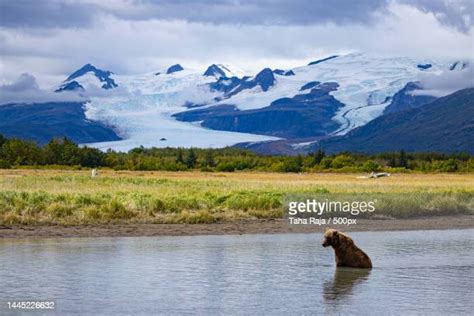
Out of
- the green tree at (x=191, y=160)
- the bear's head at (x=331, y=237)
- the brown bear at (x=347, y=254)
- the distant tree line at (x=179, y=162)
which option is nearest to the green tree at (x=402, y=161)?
the distant tree line at (x=179, y=162)

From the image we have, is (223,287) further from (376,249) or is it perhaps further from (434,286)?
(376,249)

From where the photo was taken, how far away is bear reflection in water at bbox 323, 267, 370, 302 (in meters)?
17.4

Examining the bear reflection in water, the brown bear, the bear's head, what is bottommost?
the bear reflection in water

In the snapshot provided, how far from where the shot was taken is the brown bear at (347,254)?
2041 cm

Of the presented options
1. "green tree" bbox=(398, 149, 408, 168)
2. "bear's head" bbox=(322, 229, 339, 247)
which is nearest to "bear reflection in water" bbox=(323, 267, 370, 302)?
"bear's head" bbox=(322, 229, 339, 247)

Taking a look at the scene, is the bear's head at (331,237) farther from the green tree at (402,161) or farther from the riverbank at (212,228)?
the green tree at (402,161)

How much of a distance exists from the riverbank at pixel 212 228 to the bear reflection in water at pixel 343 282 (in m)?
8.34

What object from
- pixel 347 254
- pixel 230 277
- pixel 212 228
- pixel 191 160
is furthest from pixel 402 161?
pixel 230 277

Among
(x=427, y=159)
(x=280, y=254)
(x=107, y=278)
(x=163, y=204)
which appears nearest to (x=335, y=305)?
(x=107, y=278)

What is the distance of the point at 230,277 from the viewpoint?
62.4ft

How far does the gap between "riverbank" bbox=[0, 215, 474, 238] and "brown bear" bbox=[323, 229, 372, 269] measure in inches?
306

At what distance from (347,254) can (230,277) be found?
2.94m

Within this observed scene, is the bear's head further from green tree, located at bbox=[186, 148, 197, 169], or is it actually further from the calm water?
green tree, located at bbox=[186, 148, 197, 169]

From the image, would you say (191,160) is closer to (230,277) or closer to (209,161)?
(209,161)
